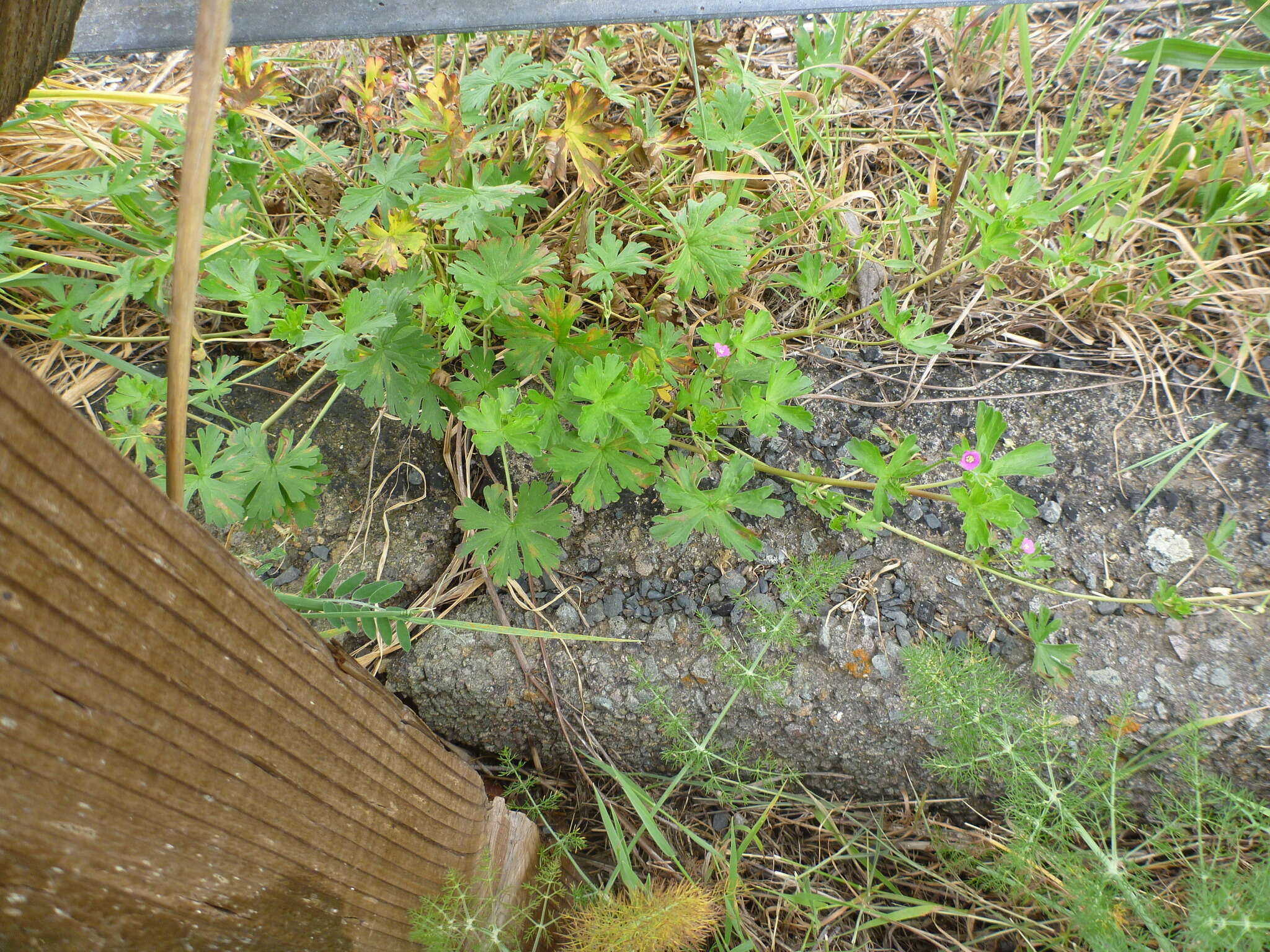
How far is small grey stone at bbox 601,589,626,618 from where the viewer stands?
6.57ft

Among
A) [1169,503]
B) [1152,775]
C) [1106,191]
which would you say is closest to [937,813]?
[1152,775]

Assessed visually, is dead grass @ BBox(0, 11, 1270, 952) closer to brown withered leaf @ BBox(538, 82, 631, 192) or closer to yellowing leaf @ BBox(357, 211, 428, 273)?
brown withered leaf @ BBox(538, 82, 631, 192)

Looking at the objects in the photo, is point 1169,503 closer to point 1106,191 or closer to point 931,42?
point 1106,191

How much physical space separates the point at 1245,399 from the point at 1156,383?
237 millimetres

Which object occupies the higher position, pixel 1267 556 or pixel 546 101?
pixel 546 101

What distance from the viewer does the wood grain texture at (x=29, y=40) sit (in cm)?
78

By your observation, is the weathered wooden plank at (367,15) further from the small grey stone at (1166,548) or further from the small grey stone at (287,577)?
the small grey stone at (1166,548)

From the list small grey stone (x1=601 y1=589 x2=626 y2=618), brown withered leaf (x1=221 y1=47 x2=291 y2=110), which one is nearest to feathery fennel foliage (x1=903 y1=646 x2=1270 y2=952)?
small grey stone (x1=601 y1=589 x2=626 y2=618)

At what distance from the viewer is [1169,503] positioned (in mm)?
2084

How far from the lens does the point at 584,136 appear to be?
1.87 m

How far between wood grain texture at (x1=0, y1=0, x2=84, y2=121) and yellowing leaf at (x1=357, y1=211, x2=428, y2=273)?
866 mm

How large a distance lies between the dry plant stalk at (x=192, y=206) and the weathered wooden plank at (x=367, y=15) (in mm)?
969

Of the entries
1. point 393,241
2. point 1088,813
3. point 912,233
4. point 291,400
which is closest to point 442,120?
point 393,241

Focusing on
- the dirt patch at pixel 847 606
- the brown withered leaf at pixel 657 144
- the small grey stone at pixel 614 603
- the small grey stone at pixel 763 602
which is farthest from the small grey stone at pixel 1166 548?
the brown withered leaf at pixel 657 144
